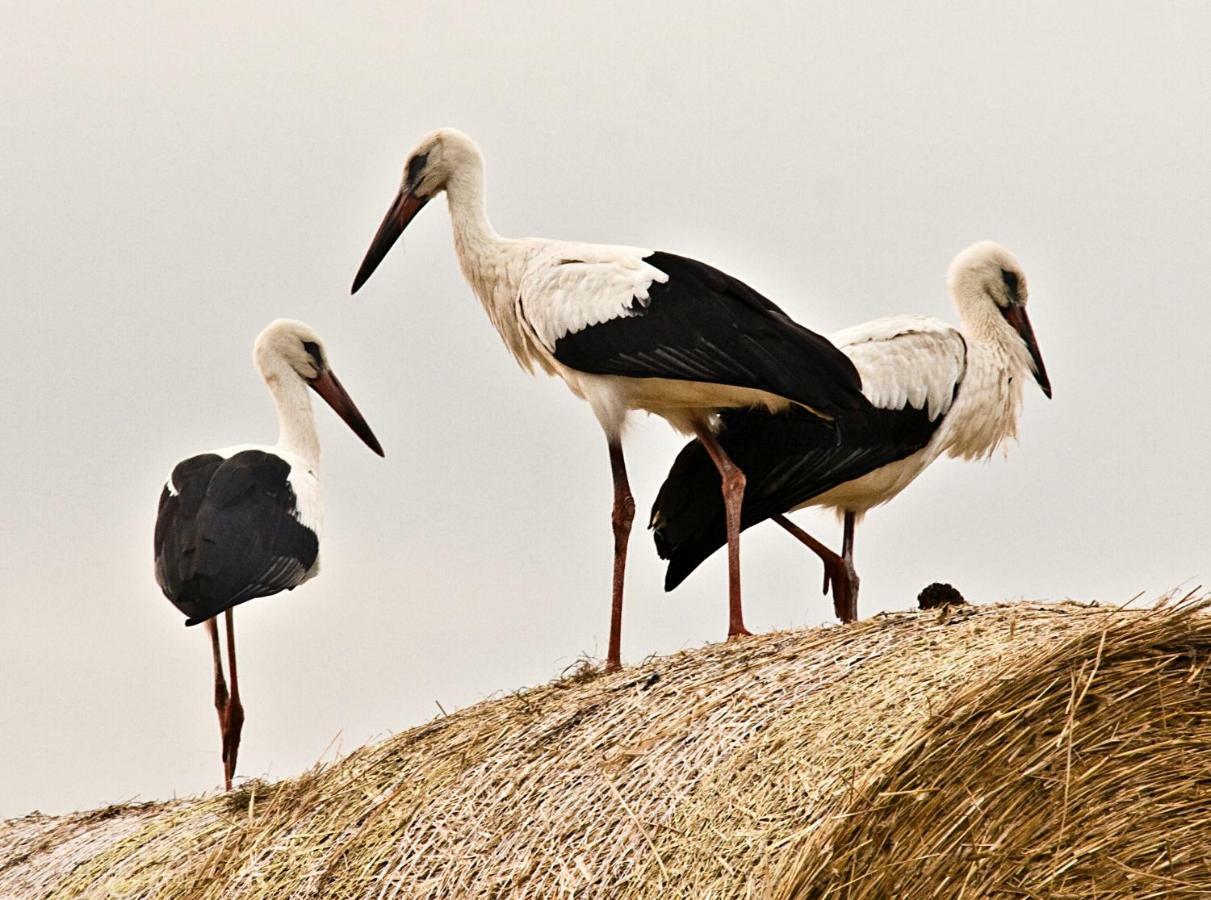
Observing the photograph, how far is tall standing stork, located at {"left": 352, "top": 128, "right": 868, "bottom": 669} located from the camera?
6512mm

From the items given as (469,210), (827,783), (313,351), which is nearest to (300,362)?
(313,351)

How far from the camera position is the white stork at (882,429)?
23.9 feet

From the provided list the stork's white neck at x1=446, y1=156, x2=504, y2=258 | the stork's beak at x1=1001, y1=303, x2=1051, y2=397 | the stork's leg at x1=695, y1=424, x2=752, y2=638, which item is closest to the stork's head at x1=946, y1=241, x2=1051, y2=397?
the stork's beak at x1=1001, y1=303, x2=1051, y2=397

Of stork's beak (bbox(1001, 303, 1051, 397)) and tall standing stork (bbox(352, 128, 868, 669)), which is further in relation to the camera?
stork's beak (bbox(1001, 303, 1051, 397))

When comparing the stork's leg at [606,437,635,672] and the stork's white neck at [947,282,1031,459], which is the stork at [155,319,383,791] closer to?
the stork's leg at [606,437,635,672]

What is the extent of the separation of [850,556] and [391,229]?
85.3 inches

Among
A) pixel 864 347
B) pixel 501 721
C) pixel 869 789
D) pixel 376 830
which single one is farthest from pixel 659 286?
pixel 869 789

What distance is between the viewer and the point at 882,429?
7.54 m

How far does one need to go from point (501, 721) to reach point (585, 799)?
0.75 m

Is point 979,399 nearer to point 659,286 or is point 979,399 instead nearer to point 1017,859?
point 659,286

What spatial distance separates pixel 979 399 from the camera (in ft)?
26.1

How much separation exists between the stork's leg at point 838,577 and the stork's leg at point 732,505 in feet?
2.08

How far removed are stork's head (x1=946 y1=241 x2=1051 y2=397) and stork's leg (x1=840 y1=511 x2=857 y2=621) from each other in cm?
104

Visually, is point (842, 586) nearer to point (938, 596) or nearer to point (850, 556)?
point (850, 556)
